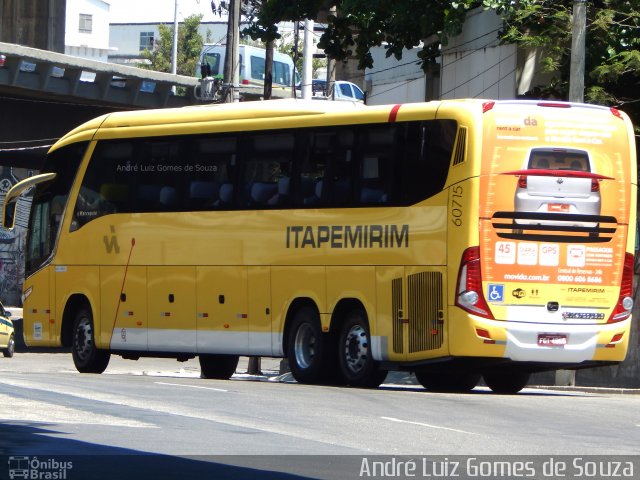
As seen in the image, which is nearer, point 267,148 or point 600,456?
point 600,456

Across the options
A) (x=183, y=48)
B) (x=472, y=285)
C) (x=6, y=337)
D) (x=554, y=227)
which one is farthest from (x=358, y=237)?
(x=183, y=48)

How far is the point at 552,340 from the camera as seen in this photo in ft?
63.8

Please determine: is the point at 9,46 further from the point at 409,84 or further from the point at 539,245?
the point at 539,245

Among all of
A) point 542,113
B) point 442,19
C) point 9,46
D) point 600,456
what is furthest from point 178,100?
point 600,456

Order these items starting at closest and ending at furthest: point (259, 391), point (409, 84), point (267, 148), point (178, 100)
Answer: point (259, 391) < point (267, 148) < point (409, 84) < point (178, 100)

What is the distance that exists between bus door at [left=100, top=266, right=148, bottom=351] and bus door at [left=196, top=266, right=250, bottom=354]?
132 centimetres

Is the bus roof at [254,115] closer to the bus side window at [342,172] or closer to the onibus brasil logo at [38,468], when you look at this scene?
the bus side window at [342,172]

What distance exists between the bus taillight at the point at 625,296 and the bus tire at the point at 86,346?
9107mm

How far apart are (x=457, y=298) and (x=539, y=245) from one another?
4.14 feet

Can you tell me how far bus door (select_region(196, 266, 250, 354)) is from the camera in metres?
22.5

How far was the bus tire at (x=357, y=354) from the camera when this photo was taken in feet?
67.4

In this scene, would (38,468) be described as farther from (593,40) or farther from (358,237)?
(593,40)

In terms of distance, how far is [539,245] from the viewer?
1942cm

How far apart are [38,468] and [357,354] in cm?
1109
